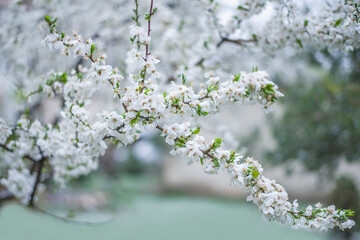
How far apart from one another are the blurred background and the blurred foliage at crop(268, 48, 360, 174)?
0.05 feet

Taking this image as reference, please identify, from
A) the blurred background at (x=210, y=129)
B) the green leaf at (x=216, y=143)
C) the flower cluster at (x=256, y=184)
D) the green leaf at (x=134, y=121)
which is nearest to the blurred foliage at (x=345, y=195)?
the blurred background at (x=210, y=129)

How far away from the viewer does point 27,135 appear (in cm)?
235

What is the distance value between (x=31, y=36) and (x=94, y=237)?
3.21 meters

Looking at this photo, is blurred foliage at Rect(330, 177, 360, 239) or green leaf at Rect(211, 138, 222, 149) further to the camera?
blurred foliage at Rect(330, 177, 360, 239)

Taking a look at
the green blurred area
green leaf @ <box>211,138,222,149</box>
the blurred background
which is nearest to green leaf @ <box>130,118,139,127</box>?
green leaf @ <box>211,138,222,149</box>

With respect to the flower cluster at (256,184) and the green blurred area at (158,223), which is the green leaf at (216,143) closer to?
the flower cluster at (256,184)

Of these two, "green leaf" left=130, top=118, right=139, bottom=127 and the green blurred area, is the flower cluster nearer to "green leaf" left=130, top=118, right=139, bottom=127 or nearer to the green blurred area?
"green leaf" left=130, top=118, right=139, bottom=127

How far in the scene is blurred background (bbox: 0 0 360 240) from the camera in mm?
3303

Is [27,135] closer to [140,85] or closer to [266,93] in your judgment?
[140,85]

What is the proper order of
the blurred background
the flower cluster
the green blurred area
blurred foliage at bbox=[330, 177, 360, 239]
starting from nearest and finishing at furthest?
1. the flower cluster
2. the blurred background
3. the green blurred area
4. blurred foliage at bbox=[330, 177, 360, 239]

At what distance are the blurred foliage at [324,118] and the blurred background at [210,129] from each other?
0.05 ft

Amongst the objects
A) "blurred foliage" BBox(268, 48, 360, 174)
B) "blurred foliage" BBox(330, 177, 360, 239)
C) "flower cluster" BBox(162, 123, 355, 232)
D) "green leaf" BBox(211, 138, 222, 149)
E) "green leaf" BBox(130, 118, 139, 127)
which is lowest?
"flower cluster" BBox(162, 123, 355, 232)

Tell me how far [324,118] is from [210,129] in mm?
2707

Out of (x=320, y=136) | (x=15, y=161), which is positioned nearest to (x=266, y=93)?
(x=15, y=161)
